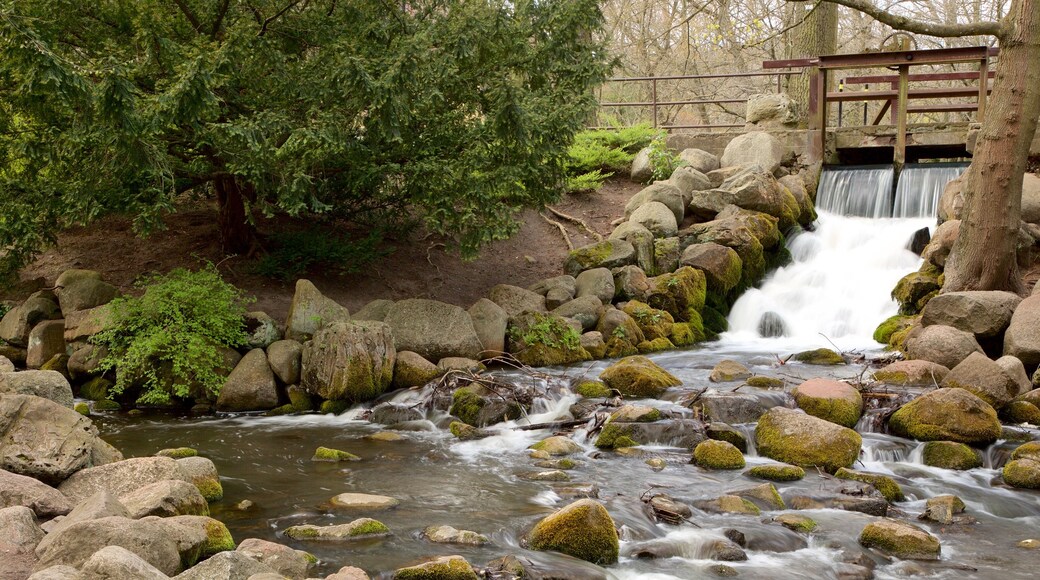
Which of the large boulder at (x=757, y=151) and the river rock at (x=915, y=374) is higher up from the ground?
the large boulder at (x=757, y=151)

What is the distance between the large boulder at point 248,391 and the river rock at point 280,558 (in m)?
5.18

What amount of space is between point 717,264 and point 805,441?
6527mm

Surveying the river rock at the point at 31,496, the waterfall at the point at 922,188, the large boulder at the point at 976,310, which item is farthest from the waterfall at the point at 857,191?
the river rock at the point at 31,496

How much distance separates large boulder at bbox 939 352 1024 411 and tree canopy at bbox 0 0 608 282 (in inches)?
222

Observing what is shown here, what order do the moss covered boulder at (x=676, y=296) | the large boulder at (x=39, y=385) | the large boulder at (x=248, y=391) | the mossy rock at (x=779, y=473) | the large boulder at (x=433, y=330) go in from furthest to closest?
A: the moss covered boulder at (x=676, y=296) → the large boulder at (x=433, y=330) → the large boulder at (x=248, y=391) → the mossy rock at (x=779, y=473) → the large boulder at (x=39, y=385)

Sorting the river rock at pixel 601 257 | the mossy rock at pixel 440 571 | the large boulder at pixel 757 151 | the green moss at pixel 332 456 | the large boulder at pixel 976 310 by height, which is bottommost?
the green moss at pixel 332 456

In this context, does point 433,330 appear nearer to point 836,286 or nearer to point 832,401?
point 832,401

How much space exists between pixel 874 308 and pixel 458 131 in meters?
6.97

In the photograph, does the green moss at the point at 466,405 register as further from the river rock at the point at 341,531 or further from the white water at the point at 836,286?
the white water at the point at 836,286

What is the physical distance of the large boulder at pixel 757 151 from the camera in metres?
17.3

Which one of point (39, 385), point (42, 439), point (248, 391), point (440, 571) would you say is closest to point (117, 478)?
point (42, 439)

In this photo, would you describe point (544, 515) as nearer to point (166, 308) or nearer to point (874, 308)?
point (166, 308)

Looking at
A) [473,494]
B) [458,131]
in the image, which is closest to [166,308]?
[458,131]

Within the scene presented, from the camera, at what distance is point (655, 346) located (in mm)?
13055
